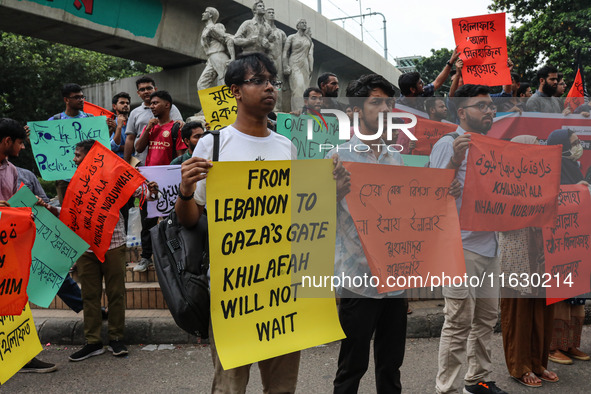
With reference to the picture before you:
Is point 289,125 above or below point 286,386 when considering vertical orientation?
above

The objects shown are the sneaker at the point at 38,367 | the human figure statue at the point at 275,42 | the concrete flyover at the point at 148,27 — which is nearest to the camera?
the sneaker at the point at 38,367

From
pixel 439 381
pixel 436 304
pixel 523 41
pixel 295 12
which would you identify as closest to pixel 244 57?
pixel 439 381

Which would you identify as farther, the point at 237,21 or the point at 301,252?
the point at 237,21

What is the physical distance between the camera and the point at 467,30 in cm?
586

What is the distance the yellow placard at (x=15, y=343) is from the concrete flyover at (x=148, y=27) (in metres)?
13.8

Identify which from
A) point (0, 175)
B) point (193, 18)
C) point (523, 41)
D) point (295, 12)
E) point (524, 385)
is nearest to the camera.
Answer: point (524, 385)

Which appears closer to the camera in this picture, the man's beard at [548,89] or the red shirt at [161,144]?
the red shirt at [161,144]

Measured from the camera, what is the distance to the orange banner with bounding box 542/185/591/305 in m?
3.71

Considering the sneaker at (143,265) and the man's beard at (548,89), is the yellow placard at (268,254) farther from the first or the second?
the man's beard at (548,89)

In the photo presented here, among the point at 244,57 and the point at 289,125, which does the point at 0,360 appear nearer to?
the point at 244,57

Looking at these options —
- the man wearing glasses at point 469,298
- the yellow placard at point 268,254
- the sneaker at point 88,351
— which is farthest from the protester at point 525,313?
the sneaker at point 88,351

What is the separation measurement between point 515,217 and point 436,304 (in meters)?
2.28

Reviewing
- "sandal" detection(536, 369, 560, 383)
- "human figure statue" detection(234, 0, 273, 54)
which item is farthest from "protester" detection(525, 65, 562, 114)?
"human figure statue" detection(234, 0, 273, 54)

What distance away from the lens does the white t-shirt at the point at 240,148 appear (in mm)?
2438
